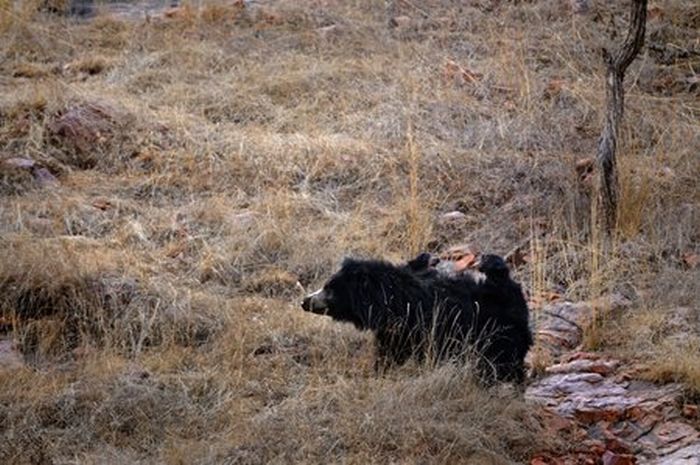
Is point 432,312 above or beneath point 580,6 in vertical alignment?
beneath

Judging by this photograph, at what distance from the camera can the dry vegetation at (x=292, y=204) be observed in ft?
16.4

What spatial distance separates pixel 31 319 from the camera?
20.1 feet

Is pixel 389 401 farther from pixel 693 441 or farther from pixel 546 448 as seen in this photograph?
pixel 693 441

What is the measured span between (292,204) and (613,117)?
2.46m

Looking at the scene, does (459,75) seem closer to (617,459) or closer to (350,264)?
(350,264)

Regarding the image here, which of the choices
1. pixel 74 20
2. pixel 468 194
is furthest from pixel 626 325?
pixel 74 20

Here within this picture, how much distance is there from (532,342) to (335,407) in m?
1.19

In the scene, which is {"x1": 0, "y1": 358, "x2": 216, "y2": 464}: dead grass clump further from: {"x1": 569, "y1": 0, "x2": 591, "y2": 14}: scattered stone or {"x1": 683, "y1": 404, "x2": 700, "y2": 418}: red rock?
{"x1": 569, "y1": 0, "x2": 591, "y2": 14}: scattered stone

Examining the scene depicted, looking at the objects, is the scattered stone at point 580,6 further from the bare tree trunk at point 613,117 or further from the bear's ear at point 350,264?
the bear's ear at point 350,264

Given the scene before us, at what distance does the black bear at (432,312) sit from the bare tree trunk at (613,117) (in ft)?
6.76

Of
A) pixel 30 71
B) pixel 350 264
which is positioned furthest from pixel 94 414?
pixel 30 71

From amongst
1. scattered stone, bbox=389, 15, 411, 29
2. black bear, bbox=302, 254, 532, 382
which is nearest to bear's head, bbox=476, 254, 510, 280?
black bear, bbox=302, 254, 532, 382

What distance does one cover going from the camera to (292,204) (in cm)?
812

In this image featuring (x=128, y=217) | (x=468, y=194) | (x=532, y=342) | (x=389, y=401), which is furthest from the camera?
(x=468, y=194)
